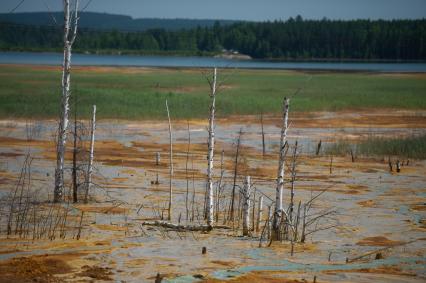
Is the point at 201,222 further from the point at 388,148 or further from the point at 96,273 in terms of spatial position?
the point at 388,148

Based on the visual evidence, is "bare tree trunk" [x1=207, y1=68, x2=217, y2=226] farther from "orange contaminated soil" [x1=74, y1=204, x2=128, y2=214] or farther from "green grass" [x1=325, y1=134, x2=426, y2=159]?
"green grass" [x1=325, y1=134, x2=426, y2=159]

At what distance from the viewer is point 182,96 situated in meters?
52.0

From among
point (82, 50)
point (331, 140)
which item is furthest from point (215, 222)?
point (82, 50)

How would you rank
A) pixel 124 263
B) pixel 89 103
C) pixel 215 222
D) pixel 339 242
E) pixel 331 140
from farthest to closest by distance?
1. pixel 89 103
2. pixel 331 140
3. pixel 215 222
4. pixel 339 242
5. pixel 124 263

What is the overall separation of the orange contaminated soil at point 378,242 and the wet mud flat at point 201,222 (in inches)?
0.8

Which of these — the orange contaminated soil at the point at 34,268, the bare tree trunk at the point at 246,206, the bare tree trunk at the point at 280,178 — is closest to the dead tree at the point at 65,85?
the bare tree trunk at the point at 246,206

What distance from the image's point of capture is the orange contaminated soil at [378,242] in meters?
15.4

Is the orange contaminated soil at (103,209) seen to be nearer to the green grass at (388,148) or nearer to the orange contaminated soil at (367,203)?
the orange contaminated soil at (367,203)

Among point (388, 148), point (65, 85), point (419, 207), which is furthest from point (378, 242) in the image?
point (388, 148)

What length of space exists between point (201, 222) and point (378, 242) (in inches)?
157

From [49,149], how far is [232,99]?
2378 centimetres

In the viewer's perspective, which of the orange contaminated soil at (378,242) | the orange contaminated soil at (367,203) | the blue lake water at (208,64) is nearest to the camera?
the orange contaminated soil at (378,242)

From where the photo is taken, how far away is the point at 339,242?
1560 centimetres

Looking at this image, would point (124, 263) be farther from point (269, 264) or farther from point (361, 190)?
point (361, 190)
